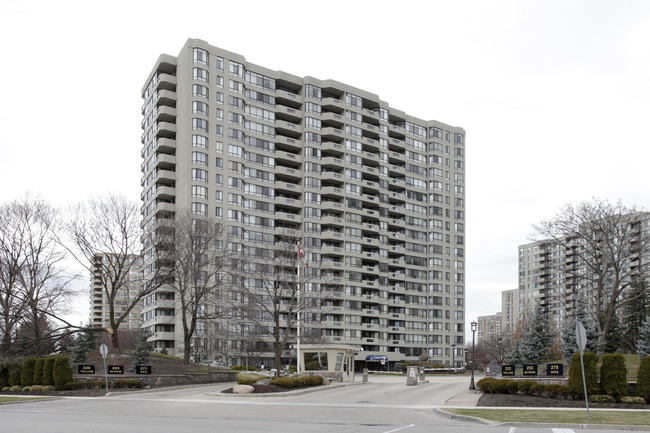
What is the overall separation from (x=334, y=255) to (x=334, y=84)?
1109 inches

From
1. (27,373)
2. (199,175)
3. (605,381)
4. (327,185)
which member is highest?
(327,185)

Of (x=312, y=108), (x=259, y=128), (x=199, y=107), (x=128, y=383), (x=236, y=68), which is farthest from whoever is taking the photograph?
(x=312, y=108)

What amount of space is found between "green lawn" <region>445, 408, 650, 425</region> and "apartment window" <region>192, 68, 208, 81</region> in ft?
240

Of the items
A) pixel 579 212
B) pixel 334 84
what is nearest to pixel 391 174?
pixel 334 84

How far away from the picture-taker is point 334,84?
104 meters

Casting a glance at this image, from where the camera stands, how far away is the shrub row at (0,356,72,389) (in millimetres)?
38469

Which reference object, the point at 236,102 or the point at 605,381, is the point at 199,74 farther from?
the point at 605,381

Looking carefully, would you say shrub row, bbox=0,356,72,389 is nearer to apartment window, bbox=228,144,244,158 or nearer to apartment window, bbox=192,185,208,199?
apartment window, bbox=192,185,208,199

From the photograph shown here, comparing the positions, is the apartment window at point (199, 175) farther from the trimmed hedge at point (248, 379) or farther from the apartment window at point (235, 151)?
the trimmed hedge at point (248, 379)

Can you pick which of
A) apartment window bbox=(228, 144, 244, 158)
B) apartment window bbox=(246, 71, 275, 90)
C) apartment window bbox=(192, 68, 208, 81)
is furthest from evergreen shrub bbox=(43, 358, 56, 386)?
apartment window bbox=(246, 71, 275, 90)

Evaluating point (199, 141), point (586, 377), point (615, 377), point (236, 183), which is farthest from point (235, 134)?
point (615, 377)

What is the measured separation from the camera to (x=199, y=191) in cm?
8531

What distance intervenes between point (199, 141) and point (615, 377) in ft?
229

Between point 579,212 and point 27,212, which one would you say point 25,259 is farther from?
point 579,212
